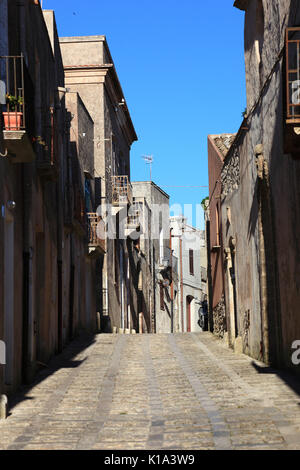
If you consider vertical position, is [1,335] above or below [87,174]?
below

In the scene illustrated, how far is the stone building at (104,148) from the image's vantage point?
85.3 feet

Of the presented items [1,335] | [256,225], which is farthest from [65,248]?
[1,335]

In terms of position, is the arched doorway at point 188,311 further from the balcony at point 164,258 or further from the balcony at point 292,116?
the balcony at point 292,116

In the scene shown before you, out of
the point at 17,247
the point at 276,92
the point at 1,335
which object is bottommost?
the point at 1,335

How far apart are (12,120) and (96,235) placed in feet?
41.2

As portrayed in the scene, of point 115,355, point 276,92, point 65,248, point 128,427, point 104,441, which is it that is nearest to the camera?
point 104,441

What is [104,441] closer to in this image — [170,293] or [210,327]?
[210,327]

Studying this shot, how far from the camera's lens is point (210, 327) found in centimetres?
2534

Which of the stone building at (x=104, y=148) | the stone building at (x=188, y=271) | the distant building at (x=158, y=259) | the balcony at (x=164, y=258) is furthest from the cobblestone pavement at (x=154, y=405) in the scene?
the stone building at (x=188, y=271)

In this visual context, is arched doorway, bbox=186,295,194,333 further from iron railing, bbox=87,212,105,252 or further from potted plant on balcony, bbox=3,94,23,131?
potted plant on balcony, bbox=3,94,23,131

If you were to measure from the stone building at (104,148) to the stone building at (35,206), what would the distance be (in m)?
2.53

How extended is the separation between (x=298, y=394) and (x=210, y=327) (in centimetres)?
1493

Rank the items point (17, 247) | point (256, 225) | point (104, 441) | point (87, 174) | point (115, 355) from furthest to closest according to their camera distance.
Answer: point (87, 174) < point (115, 355) < point (256, 225) < point (17, 247) < point (104, 441)

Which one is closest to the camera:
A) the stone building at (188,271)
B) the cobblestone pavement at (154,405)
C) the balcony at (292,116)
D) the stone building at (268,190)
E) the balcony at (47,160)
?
the cobblestone pavement at (154,405)
